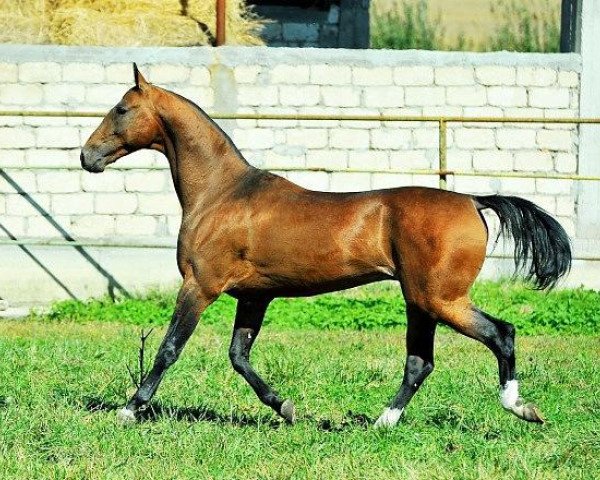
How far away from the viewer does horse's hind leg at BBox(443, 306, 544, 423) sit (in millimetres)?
6762

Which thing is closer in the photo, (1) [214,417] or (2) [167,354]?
(2) [167,354]

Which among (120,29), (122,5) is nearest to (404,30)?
(122,5)

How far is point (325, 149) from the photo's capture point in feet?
42.3

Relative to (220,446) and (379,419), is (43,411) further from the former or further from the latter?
(379,419)

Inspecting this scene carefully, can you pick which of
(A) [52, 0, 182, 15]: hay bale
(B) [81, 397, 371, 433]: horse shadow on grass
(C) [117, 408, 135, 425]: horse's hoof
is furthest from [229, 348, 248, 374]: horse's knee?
(A) [52, 0, 182, 15]: hay bale

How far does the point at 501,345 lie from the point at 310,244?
3.69ft

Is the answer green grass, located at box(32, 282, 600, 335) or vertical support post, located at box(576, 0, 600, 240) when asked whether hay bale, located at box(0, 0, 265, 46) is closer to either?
green grass, located at box(32, 282, 600, 335)

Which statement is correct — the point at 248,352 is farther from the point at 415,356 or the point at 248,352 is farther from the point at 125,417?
the point at 415,356

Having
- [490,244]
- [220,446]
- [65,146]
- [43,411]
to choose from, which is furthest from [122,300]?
[220,446]

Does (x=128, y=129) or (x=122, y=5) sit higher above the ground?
(x=122, y=5)

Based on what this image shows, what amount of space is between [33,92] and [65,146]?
61cm

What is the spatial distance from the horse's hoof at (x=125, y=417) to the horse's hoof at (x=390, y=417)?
4.20 ft

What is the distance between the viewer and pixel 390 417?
6969 mm

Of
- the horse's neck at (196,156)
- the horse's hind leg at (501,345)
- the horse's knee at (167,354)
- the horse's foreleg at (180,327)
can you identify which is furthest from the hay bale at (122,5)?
A: the horse's hind leg at (501,345)
